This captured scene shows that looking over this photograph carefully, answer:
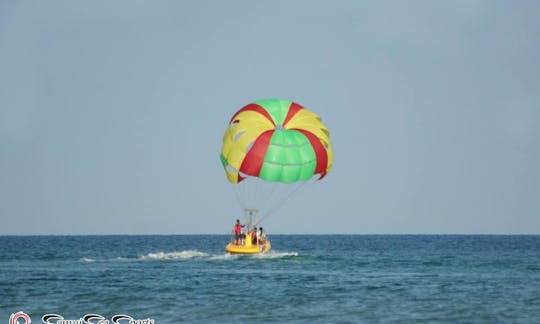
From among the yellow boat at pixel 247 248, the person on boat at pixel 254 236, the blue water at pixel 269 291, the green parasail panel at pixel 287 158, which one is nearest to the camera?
the blue water at pixel 269 291

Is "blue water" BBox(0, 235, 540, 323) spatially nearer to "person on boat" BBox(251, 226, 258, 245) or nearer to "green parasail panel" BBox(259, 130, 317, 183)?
"person on boat" BBox(251, 226, 258, 245)

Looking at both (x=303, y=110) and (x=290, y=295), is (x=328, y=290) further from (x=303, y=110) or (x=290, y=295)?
(x=303, y=110)

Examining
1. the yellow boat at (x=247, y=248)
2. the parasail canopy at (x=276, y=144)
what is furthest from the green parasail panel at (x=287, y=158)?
the yellow boat at (x=247, y=248)

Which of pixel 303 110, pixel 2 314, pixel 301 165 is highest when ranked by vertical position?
pixel 303 110

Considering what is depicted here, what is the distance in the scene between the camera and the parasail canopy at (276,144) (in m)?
44.3

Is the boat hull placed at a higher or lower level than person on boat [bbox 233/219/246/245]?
lower

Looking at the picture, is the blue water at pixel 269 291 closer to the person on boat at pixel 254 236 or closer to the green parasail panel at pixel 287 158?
the person on boat at pixel 254 236

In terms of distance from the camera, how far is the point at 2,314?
26516 mm

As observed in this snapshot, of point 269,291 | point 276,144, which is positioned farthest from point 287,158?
point 269,291

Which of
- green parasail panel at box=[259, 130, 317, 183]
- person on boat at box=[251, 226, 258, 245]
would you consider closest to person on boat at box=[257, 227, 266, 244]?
person on boat at box=[251, 226, 258, 245]

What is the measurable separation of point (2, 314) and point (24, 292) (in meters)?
5.80

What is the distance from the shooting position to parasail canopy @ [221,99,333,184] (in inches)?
1745

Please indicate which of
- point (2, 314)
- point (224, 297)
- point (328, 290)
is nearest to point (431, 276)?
point (328, 290)

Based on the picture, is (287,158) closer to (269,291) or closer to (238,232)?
(238,232)
